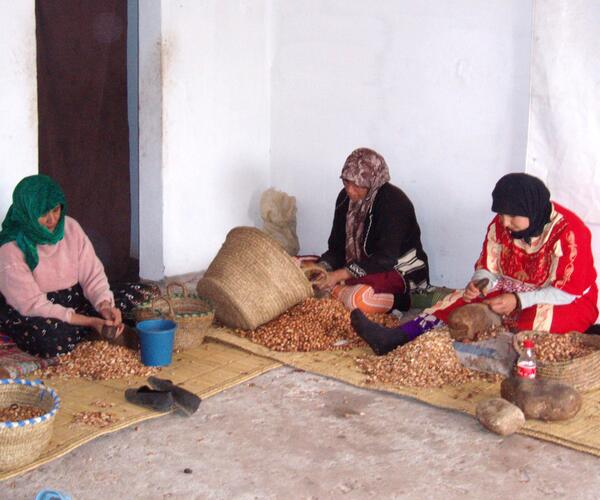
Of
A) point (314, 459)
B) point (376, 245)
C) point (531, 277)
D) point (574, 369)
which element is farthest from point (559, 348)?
point (376, 245)

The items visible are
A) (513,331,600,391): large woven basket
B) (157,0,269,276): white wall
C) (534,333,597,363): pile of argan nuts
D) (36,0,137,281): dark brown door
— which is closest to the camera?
(513,331,600,391): large woven basket

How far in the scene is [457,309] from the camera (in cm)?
411

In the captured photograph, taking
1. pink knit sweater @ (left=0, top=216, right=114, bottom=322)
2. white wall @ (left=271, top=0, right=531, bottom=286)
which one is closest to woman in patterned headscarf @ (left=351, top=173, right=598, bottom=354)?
white wall @ (left=271, top=0, right=531, bottom=286)

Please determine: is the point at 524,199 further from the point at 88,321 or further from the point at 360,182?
the point at 88,321

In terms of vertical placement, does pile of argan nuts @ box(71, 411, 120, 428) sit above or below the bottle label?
below

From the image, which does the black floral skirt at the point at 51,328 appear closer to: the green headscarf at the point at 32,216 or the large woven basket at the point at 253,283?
the green headscarf at the point at 32,216

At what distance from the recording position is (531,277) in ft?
14.0

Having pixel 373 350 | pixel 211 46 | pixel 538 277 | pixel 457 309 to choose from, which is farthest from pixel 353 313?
pixel 211 46

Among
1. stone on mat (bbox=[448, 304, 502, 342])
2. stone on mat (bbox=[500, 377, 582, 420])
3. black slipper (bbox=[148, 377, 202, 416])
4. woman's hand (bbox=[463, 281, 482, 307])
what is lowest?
black slipper (bbox=[148, 377, 202, 416])

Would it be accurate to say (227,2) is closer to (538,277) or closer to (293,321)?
(293,321)

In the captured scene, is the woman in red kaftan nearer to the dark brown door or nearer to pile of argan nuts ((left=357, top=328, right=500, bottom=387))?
pile of argan nuts ((left=357, top=328, right=500, bottom=387))

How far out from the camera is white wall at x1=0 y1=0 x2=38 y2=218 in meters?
4.75

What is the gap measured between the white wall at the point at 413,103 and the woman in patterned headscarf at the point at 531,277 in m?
1.09

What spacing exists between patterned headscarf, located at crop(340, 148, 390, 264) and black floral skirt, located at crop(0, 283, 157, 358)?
1.46 metres
